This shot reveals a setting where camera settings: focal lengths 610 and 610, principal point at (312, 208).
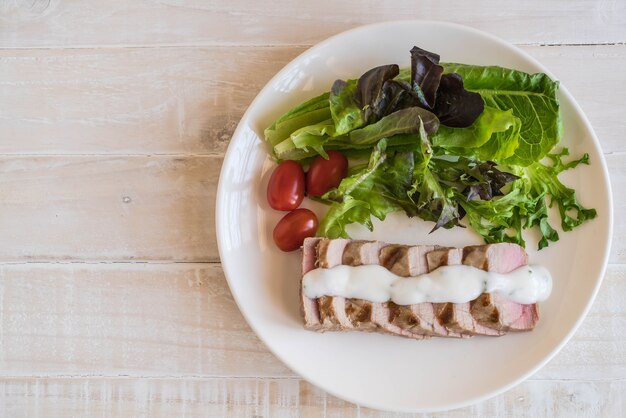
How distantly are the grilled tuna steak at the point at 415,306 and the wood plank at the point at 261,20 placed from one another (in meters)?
0.92

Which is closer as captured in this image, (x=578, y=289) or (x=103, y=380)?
(x=578, y=289)

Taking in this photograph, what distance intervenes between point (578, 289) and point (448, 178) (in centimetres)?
67

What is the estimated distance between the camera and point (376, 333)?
243 centimetres

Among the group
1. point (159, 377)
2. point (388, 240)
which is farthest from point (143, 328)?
point (388, 240)

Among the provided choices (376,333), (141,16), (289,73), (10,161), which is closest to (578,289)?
(376,333)

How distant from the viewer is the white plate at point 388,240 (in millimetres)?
2365

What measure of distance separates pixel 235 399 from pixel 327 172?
1.04m

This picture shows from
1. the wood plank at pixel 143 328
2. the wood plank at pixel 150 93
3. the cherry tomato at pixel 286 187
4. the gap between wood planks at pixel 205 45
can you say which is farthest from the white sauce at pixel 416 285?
the gap between wood planks at pixel 205 45

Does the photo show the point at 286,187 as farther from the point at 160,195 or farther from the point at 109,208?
the point at 109,208

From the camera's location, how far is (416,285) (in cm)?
229

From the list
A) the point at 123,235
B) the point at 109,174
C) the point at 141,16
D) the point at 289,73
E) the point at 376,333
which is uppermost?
the point at 141,16

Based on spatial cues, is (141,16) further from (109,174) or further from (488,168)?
(488,168)

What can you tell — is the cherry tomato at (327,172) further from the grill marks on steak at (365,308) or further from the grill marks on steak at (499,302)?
the grill marks on steak at (499,302)

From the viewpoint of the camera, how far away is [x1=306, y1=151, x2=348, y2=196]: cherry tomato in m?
2.39
